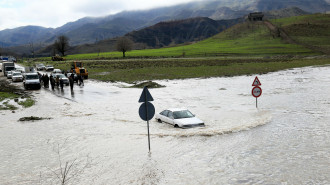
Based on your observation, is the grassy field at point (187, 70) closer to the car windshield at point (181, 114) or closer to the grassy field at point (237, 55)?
the grassy field at point (237, 55)

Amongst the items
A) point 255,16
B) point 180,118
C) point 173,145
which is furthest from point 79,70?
point 255,16

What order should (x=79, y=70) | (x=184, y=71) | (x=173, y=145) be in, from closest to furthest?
(x=173, y=145) → (x=79, y=70) → (x=184, y=71)

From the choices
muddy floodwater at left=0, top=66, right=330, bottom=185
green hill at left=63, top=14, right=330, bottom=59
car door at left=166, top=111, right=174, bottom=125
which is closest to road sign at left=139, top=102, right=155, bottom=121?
muddy floodwater at left=0, top=66, right=330, bottom=185

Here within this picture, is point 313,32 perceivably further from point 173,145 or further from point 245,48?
point 173,145

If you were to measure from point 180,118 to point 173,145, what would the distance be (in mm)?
3817

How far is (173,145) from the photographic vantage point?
14102mm

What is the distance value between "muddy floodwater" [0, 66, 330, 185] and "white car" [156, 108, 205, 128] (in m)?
0.42

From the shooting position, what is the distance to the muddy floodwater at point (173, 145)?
35.3 feet

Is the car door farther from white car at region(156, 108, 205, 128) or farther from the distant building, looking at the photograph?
the distant building

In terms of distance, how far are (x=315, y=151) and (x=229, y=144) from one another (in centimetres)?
341

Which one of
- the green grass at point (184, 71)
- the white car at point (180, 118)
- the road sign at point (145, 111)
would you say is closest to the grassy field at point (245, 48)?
the green grass at point (184, 71)

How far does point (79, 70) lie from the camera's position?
4903 cm

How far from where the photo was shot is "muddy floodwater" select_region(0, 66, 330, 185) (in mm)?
10773

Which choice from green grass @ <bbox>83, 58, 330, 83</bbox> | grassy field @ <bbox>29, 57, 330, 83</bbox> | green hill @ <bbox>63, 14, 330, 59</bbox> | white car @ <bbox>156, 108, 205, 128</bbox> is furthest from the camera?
green hill @ <bbox>63, 14, 330, 59</bbox>
